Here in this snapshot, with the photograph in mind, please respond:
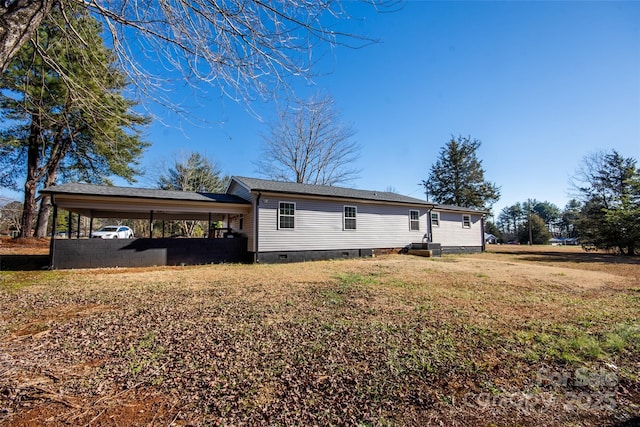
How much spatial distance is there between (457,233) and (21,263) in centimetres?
2109

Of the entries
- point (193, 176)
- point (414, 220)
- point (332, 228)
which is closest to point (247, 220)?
point (332, 228)

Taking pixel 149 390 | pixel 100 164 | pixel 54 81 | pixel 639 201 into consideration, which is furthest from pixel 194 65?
pixel 639 201

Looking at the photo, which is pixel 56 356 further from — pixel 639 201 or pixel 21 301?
pixel 639 201

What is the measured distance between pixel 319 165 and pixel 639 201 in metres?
A: 20.3

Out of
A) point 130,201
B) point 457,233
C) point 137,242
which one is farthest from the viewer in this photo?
point 457,233

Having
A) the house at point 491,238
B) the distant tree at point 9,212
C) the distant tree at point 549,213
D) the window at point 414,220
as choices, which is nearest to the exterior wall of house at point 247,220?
the distant tree at point 9,212

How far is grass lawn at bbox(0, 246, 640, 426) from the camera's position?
6.37 ft

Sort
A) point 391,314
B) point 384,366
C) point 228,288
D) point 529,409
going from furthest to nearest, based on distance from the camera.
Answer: point 228,288
point 391,314
point 384,366
point 529,409

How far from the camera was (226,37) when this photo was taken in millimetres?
2717

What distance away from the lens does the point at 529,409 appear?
203 centimetres

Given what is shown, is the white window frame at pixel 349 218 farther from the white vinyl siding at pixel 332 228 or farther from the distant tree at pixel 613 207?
the distant tree at pixel 613 207

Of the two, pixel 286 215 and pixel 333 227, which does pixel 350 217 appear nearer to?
pixel 333 227

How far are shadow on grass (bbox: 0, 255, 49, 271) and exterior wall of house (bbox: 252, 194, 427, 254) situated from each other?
7.07 metres

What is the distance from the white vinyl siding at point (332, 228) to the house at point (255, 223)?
0.13 feet
